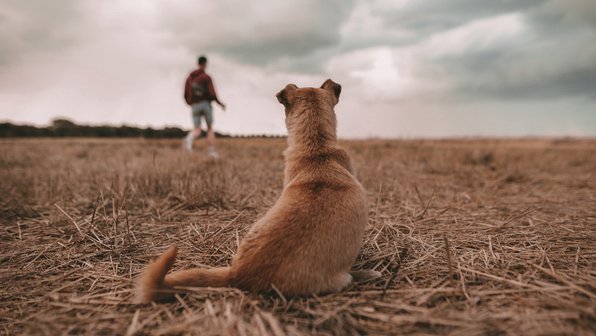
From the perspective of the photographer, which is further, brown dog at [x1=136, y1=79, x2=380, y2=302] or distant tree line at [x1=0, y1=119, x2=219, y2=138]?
distant tree line at [x1=0, y1=119, x2=219, y2=138]

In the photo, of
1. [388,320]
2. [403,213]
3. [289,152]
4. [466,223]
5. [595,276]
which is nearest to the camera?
[388,320]

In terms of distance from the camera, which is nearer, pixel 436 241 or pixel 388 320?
pixel 388 320

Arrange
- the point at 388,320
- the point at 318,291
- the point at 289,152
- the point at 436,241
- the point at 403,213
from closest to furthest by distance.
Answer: the point at 388,320
the point at 318,291
the point at 289,152
the point at 436,241
the point at 403,213

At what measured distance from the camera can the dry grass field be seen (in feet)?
5.68

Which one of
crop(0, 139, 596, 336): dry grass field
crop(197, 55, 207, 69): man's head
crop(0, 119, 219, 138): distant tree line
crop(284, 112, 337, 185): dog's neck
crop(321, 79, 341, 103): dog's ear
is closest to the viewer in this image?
crop(0, 139, 596, 336): dry grass field

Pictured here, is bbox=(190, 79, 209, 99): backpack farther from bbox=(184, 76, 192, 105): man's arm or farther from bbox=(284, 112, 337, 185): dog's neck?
bbox=(284, 112, 337, 185): dog's neck

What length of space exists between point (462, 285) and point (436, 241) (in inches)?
40.6

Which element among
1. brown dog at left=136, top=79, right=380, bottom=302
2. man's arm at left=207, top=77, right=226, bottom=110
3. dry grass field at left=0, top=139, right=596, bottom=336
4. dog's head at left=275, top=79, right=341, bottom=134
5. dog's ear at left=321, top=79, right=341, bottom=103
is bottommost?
dry grass field at left=0, top=139, right=596, bottom=336

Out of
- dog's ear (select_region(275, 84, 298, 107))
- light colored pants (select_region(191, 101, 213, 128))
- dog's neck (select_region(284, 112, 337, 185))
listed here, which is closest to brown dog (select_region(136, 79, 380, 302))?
dog's neck (select_region(284, 112, 337, 185))

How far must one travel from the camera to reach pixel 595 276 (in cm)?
222

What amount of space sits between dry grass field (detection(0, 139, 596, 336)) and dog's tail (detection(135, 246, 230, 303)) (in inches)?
2.3

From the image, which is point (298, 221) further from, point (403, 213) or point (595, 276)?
point (403, 213)

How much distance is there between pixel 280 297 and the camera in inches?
76.0

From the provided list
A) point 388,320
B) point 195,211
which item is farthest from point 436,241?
point 195,211
